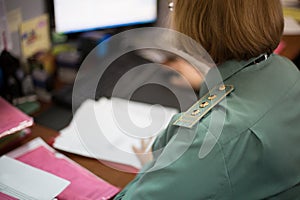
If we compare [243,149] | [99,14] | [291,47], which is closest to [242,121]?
[243,149]

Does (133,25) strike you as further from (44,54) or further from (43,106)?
(43,106)

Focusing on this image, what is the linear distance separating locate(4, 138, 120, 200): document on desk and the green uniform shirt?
4.9 inches

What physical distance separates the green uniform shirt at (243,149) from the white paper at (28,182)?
0.17 meters

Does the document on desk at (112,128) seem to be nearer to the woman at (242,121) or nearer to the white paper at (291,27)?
the woman at (242,121)

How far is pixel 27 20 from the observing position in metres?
1.48

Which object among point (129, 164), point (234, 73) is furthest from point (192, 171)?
point (129, 164)

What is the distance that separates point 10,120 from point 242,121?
641mm

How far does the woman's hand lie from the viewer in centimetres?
113

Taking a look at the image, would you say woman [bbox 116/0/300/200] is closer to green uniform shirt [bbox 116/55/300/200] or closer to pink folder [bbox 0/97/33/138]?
green uniform shirt [bbox 116/55/300/200]

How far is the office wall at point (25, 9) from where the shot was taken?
141 centimetres

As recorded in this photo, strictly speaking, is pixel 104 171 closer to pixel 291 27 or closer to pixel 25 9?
pixel 25 9

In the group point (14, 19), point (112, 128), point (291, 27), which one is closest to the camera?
point (112, 128)

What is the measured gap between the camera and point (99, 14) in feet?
4.96

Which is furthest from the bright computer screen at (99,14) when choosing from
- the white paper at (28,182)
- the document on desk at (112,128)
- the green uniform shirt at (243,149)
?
the green uniform shirt at (243,149)
